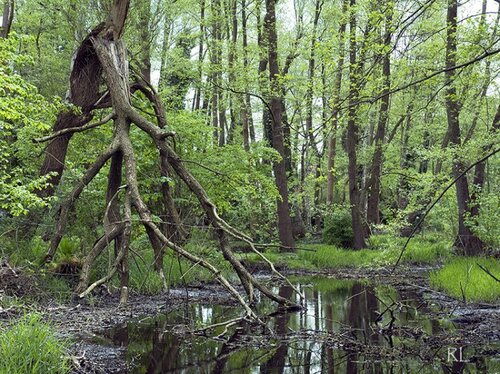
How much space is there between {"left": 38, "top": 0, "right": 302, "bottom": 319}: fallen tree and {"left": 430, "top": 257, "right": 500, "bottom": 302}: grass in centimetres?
325

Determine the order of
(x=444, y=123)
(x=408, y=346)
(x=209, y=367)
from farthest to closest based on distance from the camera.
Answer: (x=444, y=123)
(x=408, y=346)
(x=209, y=367)

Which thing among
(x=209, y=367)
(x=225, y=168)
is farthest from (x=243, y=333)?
(x=225, y=168)

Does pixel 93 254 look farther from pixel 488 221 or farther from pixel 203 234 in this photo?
pixel 488 221

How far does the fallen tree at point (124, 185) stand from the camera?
7.63m

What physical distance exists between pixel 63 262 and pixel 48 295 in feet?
3.91

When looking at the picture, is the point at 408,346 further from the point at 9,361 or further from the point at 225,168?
the point at 225,168

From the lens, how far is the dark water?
5078 mm

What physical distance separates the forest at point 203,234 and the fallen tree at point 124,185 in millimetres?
35

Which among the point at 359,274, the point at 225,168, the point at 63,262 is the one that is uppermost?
the point at 225,168

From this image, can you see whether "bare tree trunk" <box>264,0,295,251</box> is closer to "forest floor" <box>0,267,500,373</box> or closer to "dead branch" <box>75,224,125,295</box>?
"forest floor" <box>0,267,500,373</box>

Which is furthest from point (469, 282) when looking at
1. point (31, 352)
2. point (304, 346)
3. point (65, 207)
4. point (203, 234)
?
point (31, 352)

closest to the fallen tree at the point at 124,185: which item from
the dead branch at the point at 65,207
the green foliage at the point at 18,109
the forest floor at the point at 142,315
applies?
the dead branch at the point at 65,207

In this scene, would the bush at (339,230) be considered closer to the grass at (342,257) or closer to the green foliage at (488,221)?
the grass at (342,257)

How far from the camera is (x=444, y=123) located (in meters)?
25.8
